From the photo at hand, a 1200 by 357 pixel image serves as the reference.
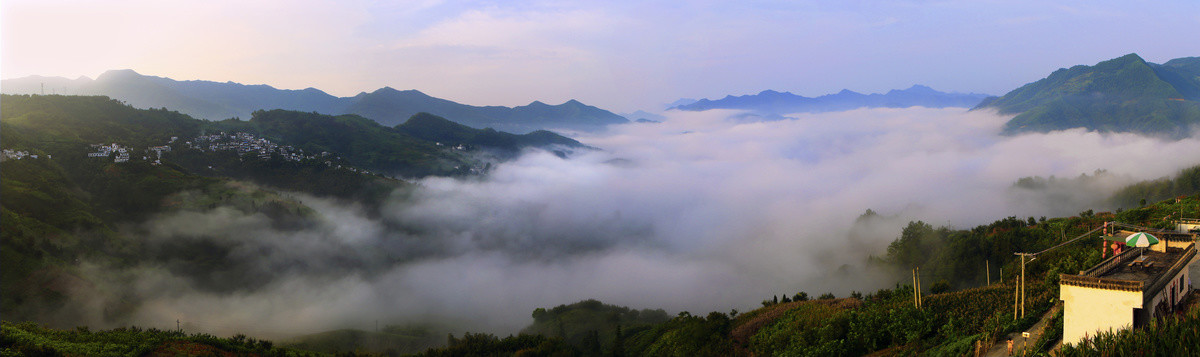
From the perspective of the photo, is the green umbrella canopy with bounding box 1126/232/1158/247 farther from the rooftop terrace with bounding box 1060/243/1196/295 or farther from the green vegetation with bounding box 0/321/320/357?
the green vegetation with bounding box 0/321/320/357

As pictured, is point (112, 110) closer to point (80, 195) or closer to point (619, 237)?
point (80, 195)

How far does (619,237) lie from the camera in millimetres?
185125

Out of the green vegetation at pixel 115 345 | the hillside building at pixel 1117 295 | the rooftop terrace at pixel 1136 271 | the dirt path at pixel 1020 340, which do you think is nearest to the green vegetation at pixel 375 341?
the green vegetation at pixel 115 345

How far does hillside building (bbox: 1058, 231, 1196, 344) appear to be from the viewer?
1631 centimetres

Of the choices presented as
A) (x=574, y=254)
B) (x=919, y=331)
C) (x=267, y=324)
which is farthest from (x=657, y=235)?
(x=919, y=331)

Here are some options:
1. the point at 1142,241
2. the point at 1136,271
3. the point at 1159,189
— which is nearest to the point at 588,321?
the point at 1142,241

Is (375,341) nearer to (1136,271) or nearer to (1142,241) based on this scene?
(1142,241)

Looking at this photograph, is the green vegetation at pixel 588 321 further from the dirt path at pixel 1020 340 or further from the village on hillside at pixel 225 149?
the village on hillside at pixel 225 149

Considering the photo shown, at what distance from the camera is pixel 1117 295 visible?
1642cm

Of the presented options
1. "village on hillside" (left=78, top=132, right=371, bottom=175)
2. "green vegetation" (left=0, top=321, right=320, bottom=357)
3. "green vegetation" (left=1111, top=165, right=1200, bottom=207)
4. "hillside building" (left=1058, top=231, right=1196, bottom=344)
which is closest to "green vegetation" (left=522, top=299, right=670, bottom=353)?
"green vegetation" (left=0, top=321, right=320, bottom=357)

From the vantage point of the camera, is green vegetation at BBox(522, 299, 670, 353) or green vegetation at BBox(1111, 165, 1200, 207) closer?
green vegetation at BBox(522, 299, 670, 353)

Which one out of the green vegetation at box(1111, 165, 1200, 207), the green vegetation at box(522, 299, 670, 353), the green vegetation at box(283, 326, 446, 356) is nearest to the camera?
the green vegetation at box(522, 299, 670, 353)

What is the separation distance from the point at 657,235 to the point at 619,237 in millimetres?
14707

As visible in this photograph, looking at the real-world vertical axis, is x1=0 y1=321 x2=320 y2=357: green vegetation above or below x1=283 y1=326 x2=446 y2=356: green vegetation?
above
